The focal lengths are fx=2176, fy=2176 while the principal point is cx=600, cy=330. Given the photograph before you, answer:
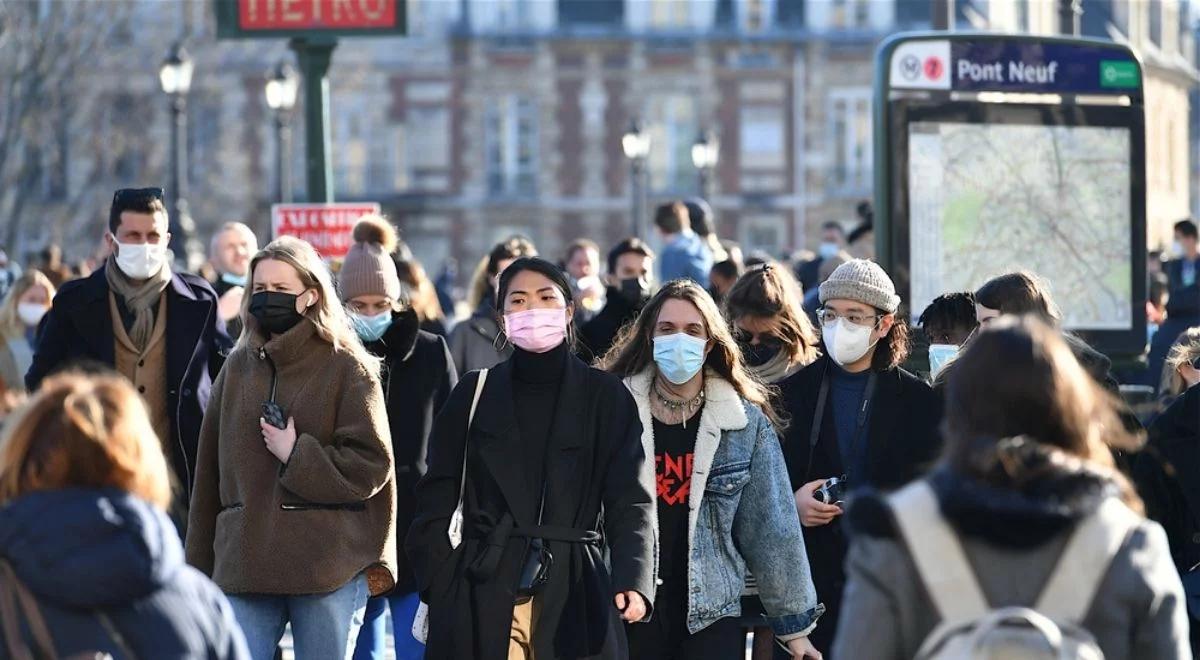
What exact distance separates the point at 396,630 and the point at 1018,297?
2.93 metres

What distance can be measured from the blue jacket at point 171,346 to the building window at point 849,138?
51410 millimetres

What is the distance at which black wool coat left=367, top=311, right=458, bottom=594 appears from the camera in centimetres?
815

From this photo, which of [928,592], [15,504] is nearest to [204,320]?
[15,504]

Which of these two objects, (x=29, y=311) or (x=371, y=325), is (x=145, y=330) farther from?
(x=29, y=311)

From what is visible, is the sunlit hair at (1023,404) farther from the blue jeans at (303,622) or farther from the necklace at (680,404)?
the blue jeans at (303,622)

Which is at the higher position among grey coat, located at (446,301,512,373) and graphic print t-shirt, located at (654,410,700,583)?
grey coat, located at (446,301,512,373)

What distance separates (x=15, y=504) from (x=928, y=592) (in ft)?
5.78

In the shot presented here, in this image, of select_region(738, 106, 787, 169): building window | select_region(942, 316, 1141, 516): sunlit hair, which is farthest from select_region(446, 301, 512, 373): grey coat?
select_region(738, 106, 787, 169): building window

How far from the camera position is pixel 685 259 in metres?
13.7

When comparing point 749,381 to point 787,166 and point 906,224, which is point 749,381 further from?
point 787,166

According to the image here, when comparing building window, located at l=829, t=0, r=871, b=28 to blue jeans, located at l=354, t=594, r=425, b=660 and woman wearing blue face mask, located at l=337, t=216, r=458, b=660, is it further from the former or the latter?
blue jeans, located at l=354, t=594, r=425, b=660

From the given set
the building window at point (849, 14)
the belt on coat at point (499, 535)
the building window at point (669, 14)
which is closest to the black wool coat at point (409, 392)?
the belt on coat at point (499, 535)

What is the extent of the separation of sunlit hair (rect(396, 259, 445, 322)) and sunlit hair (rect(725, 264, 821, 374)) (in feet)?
5.91

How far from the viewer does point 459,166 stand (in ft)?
194
